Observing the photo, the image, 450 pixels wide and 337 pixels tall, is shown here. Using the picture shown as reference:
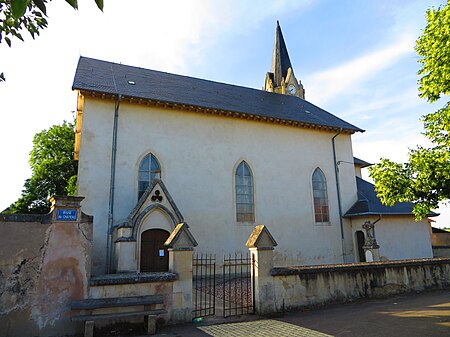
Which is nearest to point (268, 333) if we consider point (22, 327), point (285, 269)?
point (285, 269)

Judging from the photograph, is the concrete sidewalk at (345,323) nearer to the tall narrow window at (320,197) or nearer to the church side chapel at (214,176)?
the church side chapel at (214,176)

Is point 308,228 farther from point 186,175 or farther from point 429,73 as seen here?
point 429,73

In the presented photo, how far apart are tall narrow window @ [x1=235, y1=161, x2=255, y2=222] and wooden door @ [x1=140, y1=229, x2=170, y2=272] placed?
419 cm

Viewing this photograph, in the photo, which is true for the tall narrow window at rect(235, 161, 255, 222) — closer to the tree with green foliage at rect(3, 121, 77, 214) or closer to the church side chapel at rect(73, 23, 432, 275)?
the church side chapel at rect(73, 23, 432, 275)

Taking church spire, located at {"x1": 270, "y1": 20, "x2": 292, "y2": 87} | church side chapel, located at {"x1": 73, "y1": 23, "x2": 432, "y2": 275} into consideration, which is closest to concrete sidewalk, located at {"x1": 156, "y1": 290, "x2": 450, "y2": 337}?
church side chapel, located at {"x1": 73, "y1": 23, "x2": 432, "y2": 275}

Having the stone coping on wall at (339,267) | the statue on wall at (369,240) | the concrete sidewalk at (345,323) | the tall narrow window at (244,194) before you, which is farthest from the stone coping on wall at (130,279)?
the statue on wall at (369,240)

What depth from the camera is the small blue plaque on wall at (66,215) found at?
23.1 feet

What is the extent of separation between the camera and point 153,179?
14.0 m

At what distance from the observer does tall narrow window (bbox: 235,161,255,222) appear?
16.3m

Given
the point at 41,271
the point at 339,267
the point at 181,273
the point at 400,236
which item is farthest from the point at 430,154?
the point at 400,236

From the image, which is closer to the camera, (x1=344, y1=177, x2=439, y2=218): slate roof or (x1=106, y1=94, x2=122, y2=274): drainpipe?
(x1=106, y1=94, x2=122, y2=274): drainpipe

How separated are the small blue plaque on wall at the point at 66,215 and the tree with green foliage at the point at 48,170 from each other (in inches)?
790

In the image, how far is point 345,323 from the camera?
7164 mm

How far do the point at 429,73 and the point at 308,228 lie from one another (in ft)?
35.1
